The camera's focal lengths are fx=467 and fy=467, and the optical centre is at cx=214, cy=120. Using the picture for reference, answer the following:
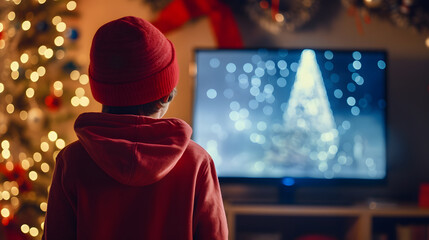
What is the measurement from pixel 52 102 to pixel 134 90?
1879 mm

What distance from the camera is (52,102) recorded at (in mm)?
2795

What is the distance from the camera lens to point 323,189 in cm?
281

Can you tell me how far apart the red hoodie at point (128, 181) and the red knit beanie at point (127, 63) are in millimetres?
62

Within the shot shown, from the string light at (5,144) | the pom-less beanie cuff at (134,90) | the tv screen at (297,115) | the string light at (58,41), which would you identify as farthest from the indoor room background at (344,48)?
the pom-less beanie cuff at (134,90)

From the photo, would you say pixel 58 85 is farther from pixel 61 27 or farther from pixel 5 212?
pixel 5 212

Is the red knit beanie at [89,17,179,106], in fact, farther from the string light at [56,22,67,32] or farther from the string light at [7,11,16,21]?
the string light at [7,11,16,21]

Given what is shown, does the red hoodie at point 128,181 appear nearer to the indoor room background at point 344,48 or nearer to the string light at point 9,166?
the indoor room background at point 344,48

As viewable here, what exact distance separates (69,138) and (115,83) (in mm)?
1915

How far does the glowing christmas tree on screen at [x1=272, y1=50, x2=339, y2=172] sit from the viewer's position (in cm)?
254

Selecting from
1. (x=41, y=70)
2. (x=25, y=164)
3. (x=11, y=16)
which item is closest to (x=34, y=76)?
(x=41, y=70)

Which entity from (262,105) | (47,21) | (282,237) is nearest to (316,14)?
(262,105)

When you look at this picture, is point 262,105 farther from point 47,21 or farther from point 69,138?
point 47,21

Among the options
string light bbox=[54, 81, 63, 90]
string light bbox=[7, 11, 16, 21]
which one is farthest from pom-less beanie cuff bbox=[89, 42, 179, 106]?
string light bbox=[7, 11, 16, 21]

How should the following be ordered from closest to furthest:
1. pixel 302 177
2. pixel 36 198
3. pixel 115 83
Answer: pixel 115 83, pixel 302 177, pixel 36 198
